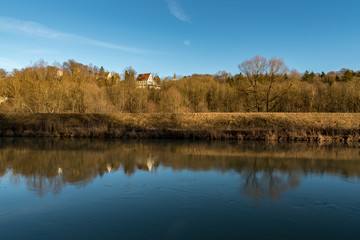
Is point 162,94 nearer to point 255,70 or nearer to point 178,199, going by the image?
point 255,70

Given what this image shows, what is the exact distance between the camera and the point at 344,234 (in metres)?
4.35

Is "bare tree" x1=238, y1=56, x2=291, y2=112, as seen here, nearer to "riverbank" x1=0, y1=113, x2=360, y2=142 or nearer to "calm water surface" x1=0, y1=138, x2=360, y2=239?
"riverbank" x1=0, y1=113, x2=360, y2=142

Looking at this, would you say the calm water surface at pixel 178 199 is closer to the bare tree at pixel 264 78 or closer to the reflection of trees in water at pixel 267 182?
the reflection of trees in water at pixel 267 182

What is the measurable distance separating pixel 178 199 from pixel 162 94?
155 ft

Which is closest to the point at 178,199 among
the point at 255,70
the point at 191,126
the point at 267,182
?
the point at 267,182

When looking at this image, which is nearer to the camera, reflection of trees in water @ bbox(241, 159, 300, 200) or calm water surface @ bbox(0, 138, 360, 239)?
calm water surface @ bbox(0, 138, 360, 239)

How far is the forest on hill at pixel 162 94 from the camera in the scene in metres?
32.4

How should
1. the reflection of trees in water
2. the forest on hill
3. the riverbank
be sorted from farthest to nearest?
the forest on hill
the riverbank
the reflection of trees in water

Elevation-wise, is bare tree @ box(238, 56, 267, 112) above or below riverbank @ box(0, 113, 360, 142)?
above

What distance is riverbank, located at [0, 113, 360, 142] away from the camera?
1986 centimetres

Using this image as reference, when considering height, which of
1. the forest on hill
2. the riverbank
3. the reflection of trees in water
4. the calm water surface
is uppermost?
the forest on hill

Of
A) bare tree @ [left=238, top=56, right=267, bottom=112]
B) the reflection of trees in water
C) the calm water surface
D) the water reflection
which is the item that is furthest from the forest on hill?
the reflection of trees in water

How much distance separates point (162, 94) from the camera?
5272 centimetres

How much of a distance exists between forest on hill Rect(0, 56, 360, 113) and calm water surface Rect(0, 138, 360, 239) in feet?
77.2
